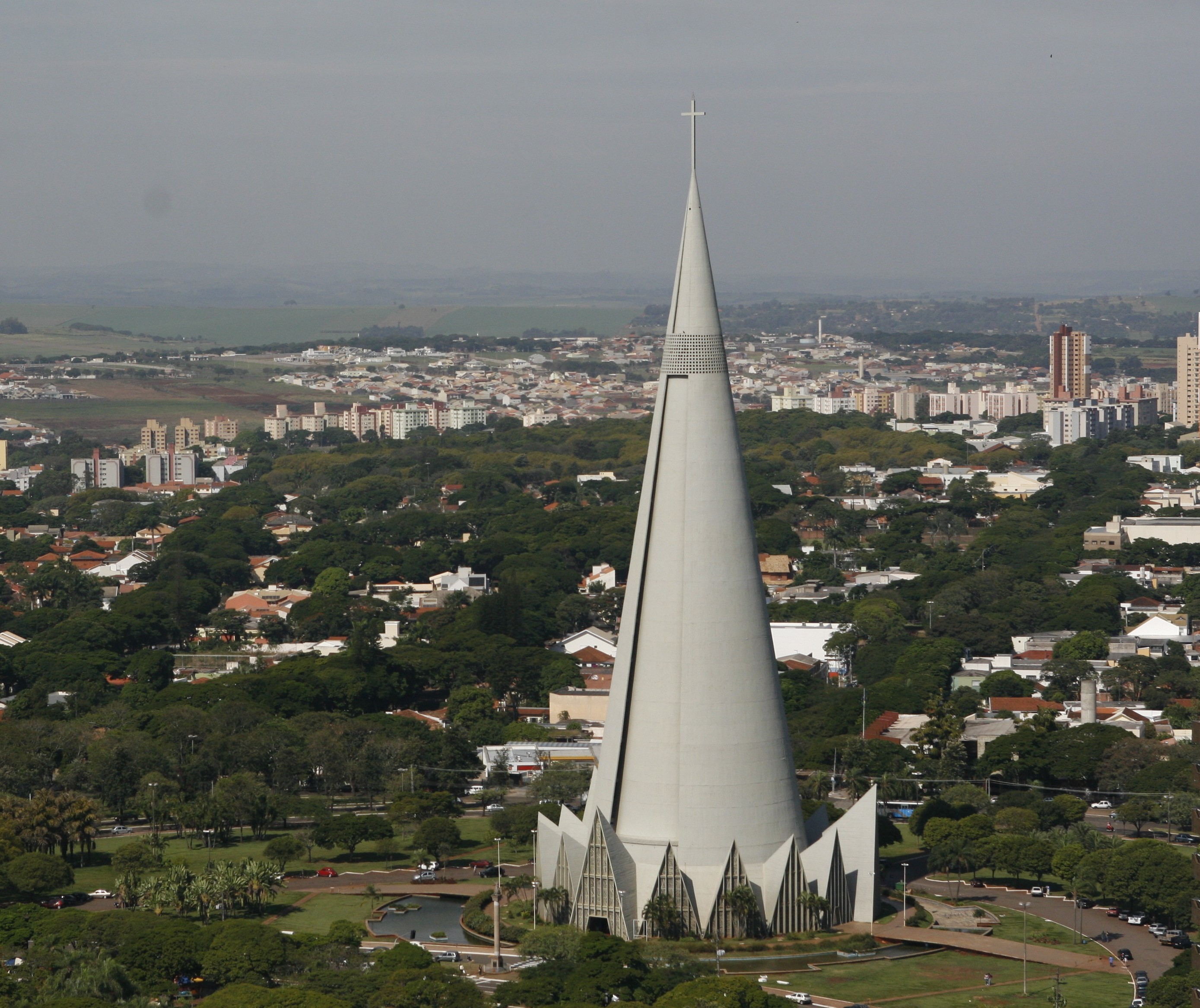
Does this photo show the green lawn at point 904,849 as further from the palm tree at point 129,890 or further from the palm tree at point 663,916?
the palm tree at point 129,890

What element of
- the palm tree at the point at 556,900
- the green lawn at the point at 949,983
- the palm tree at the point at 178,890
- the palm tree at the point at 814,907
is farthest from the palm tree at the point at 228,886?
the green lawn at the point at 949,983

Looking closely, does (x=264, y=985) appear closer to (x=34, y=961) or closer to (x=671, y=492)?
(x=34, y=961)

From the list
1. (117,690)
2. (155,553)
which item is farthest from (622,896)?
(155,553)

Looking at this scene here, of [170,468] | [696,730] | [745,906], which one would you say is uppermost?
[696,730]

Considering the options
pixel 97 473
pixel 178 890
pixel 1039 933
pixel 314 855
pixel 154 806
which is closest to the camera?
pixel 1039 933

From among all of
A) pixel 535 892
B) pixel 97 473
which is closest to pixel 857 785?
pixel 535 892

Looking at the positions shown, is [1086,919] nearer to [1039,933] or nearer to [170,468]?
[1039,933]
